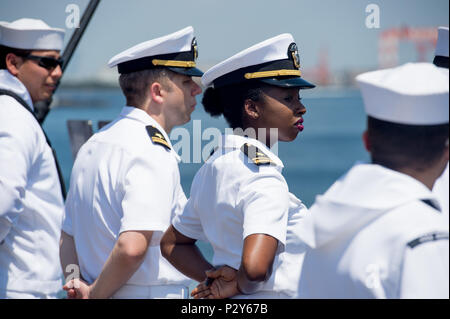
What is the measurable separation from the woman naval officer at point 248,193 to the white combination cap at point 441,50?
23.5 inches

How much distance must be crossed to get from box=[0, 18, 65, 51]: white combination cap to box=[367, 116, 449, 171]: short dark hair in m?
2.12

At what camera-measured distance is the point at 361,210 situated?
1.64 m

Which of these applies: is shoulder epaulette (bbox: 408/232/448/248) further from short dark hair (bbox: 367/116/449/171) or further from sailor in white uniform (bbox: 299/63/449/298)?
short dark hair (bbox: 367/116/449/171)

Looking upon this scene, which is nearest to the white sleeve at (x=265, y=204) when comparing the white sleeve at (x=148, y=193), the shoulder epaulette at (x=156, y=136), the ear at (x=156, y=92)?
the white sleeve at (x=148, y=193)

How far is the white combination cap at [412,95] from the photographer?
1.65 m

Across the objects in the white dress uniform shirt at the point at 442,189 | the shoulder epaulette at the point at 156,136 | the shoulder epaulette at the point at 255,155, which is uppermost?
the shoulder epaulette at the point at 255,155

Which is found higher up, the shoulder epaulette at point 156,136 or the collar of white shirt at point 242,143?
the collar of white shirt at point 242,143

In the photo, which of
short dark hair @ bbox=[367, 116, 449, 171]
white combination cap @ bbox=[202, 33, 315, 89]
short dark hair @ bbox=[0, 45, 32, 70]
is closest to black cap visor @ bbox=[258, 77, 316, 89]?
white combination cap @ bbox=[202, 33, 315, 89]

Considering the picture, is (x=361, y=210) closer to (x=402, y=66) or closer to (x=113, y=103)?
(x=402, y=66)

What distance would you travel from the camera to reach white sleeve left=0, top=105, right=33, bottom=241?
281 cm

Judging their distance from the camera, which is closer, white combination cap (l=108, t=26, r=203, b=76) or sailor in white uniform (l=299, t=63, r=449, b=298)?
sailor in white uniform (l=299, t=63, r=449, b=298)

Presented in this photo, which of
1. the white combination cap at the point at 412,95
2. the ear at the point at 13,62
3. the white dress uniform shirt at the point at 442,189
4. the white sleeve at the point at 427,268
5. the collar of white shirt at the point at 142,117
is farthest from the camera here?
the ear at the point at 13,62

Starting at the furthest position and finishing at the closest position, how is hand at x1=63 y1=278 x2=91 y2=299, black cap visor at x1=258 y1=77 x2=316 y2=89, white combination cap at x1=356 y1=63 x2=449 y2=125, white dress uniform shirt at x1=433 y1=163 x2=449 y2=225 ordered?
hand at x1=63 y1=278 x2=91 y2=299, black cap visor at x1=258 y1=77 x2=316 y2=89, white dress uniform shirt at x1=433 y1=163 x2=449 y2=225, white combination cap at x1=356 y1=63 x2=449 y2=125

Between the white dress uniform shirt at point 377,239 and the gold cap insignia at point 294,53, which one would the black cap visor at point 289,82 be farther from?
the white dress uniform shirt at point 377,239
